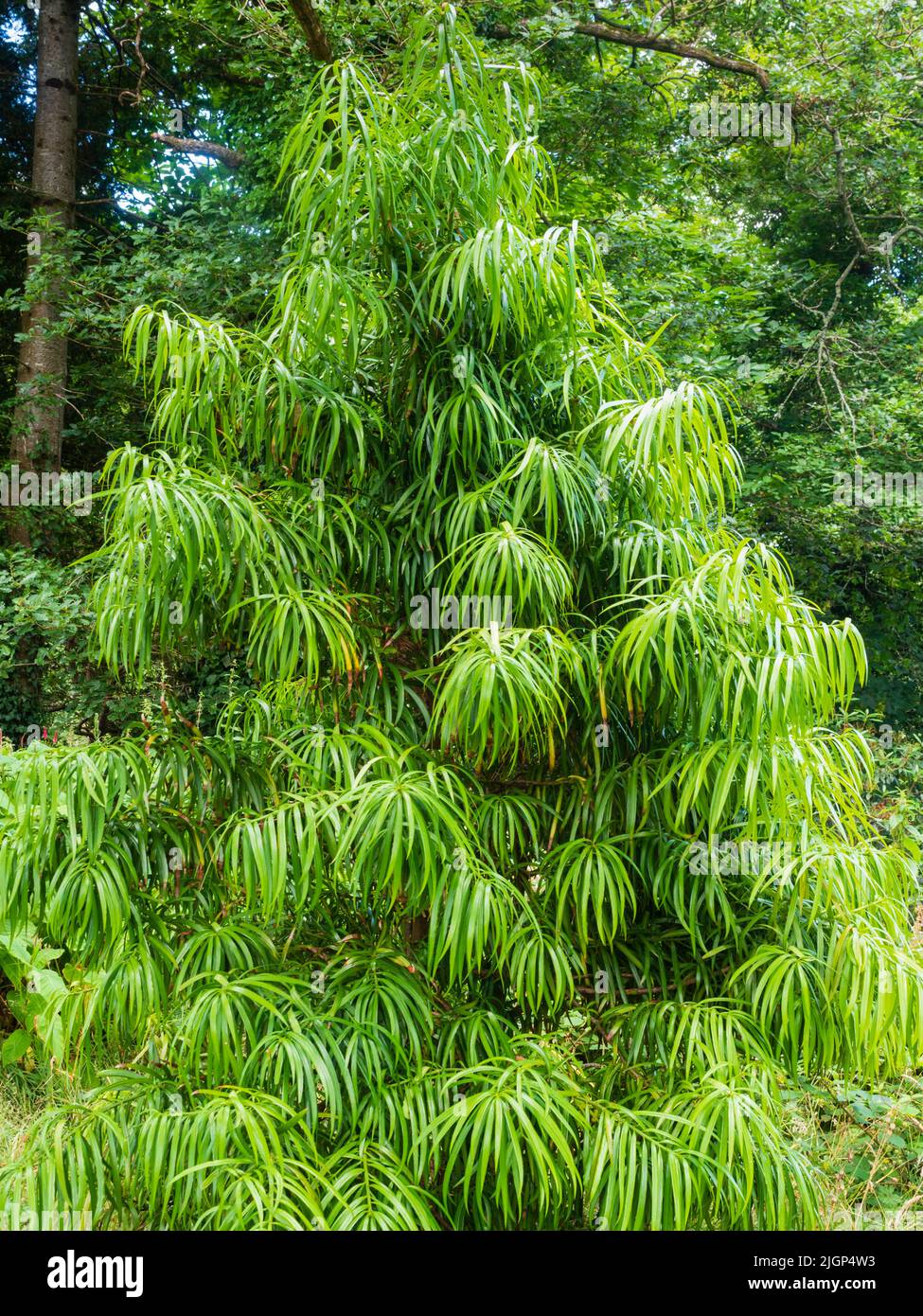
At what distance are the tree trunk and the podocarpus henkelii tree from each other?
2.57m

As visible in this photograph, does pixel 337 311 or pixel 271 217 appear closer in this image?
pixel 337 311

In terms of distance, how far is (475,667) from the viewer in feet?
4.94

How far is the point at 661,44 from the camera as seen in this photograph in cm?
423

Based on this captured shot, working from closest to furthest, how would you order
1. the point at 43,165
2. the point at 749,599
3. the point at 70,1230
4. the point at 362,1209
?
the point at 362,1209 → the point at 749,599 → the point at 70,1230 → the point at 43,165

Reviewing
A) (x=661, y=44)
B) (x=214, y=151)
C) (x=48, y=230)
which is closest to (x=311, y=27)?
(x=48, y=230)

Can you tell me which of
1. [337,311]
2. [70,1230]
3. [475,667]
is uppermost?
[337,311]

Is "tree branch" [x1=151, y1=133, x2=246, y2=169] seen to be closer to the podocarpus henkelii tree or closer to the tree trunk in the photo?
the tree trunk

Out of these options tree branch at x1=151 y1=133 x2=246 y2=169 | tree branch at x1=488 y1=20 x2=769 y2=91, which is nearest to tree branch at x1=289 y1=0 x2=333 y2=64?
tree branch at x1=488 y1=20 x2=769 y2=91

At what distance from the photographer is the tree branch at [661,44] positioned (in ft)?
13.5

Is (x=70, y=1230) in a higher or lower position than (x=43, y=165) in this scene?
lower

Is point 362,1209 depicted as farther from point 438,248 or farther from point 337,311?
point 438,248

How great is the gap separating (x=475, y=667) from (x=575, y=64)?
12.4 feet

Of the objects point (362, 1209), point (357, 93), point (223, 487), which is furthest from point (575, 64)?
point (362, 1209)

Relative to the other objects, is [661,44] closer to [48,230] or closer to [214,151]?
[214,151]
